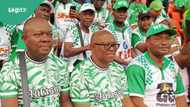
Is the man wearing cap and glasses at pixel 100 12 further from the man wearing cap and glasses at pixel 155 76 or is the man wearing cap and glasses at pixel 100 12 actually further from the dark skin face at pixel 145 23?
the man wearing cap and glasses at pixel 155 76

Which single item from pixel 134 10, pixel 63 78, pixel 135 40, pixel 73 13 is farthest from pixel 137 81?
pixel 134 10

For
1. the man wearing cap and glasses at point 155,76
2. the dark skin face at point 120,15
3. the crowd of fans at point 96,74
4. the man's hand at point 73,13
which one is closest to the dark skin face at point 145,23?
the dark skin face at point 120,15

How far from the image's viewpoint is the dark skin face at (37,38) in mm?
4715

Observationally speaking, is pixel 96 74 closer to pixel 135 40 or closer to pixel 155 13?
pixel 135 40

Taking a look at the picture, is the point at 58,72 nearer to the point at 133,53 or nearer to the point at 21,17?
the point at 21,17

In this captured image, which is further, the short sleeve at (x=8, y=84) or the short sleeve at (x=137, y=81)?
the short sleeve at (x=137, y=81)

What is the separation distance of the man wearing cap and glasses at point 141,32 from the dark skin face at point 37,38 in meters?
3.69

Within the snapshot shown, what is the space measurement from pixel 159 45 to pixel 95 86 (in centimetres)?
77

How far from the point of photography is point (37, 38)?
4.72 metres

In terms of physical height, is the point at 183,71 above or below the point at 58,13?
below

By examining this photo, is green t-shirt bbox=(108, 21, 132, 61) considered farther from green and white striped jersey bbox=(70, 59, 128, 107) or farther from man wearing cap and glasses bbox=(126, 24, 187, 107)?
green and white striped jersey bbox=(70, 59, 128, 107)

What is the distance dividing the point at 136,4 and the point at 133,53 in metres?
3.51

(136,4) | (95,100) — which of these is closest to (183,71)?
(95,100)

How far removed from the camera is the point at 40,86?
4758mm
